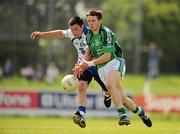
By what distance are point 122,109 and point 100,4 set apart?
3149 cm

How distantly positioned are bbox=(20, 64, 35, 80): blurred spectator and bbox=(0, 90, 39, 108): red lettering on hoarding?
1245cm

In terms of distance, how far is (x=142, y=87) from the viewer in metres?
42.9

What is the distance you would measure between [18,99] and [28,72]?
12997 millimetres

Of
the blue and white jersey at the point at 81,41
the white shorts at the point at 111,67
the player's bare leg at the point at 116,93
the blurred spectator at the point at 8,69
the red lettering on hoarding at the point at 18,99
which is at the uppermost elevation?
the blue and white jersey at the point at 81,41

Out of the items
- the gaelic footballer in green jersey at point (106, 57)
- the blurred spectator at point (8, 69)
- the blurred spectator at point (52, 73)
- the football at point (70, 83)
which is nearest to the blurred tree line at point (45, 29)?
the blurred spectator at point (8, 69)

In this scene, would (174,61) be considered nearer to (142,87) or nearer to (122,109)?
(142,87)

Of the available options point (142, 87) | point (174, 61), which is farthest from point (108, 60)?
point (174, 61)

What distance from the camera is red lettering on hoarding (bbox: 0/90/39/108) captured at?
30.6m

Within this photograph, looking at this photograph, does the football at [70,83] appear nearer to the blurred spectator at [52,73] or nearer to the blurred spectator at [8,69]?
the blurred spectator at [52,73]

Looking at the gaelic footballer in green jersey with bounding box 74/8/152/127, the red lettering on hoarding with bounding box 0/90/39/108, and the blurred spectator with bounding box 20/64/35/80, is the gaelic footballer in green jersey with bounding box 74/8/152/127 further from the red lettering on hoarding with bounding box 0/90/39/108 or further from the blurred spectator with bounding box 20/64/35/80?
the blurred spectator with bounding box 20/64/35/80

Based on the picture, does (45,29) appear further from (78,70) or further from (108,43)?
(78,70)

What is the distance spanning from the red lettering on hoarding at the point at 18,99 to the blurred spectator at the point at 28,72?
12.4m

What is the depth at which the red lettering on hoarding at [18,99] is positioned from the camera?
100ft

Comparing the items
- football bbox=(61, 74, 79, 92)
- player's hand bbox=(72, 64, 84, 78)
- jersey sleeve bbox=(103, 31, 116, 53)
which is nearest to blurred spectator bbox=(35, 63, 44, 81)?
football bbox=(61, 74, 79, 92)
